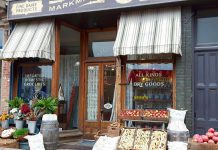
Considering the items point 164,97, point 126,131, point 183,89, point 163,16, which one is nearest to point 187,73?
point 183,89

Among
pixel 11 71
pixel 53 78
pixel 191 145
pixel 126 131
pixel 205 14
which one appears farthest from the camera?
pixel 11 71

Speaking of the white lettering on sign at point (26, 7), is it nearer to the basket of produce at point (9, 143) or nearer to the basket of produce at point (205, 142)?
the basket of produce at point (9, 143)

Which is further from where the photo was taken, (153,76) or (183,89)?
(153,76)

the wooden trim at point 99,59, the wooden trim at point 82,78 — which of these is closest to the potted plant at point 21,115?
the wooden trim at point 82,78

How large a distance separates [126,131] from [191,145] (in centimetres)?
166

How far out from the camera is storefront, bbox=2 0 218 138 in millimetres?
8727

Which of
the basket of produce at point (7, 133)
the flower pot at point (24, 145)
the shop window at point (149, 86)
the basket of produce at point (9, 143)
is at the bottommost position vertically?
the flower pot at point (24, 145)

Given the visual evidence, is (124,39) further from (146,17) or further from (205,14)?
(205,14)

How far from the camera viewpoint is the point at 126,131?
324 inches

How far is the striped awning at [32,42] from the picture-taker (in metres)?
9.92

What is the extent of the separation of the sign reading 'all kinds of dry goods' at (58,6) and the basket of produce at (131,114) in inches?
118

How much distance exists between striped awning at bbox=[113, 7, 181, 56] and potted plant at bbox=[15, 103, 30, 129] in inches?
132

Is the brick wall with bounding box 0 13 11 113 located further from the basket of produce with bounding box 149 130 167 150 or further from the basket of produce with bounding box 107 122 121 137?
the basket of produce with bounding box 149 130 167 150

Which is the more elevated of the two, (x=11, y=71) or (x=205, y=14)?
(x=205, y=14)
